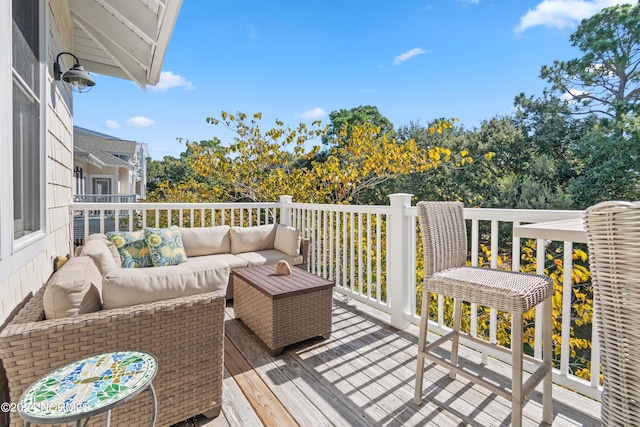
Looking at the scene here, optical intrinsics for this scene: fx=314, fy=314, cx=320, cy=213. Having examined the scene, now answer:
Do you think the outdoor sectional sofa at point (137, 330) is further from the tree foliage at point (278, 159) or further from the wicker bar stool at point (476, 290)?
the tree foliage at point (278, 159)

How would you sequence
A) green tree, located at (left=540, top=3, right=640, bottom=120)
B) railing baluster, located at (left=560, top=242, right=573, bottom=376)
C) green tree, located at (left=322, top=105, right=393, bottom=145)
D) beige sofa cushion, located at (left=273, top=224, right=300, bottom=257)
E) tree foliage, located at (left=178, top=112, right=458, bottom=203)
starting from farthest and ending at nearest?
green tree, located at (left=322, top=105, right=393, bottom=145) < green tree, located at (left=540, top=3, right=640, bottom=120) < tree foliage, located at (left=178, top=112, right=458, bottom=203) < beige sofa cushion, located at (left=273, top=224, right=300, bottom=257) < railing baluster, located at (left=560, top=242, right=573, bottom=376)

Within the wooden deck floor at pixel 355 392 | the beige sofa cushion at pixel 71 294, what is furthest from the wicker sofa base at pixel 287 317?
the beige sofa cushion at pixel 71 294


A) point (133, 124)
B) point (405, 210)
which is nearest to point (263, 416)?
point (405, 210)

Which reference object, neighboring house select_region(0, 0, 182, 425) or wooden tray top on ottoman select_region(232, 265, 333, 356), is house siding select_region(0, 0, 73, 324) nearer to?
neighboring house select_region(0, 0, 182, 425)

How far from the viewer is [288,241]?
4.06m

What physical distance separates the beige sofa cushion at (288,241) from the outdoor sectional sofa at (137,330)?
215 centimetres

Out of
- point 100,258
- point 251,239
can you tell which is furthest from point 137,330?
point 251,239

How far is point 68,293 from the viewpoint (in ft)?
4.58

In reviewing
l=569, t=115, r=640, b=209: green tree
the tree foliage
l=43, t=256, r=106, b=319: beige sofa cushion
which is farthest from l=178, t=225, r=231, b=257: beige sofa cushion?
l=569, t=115, r=640, b=209: green tree

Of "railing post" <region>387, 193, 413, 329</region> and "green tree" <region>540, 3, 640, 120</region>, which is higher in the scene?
"green tree" <region>540, 3, 640, 120</region>

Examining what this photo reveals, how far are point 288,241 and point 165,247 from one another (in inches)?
56.3

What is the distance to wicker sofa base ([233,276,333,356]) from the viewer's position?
2.44m

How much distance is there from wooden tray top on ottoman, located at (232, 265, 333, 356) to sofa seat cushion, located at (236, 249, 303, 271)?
2.63 ft

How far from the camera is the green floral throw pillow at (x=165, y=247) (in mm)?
3328
